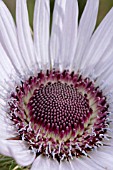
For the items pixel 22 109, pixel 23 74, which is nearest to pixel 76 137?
pixel 22 109

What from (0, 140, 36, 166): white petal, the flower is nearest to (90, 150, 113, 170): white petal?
the flower

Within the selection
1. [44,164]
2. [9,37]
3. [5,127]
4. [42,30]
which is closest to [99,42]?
[42,30]

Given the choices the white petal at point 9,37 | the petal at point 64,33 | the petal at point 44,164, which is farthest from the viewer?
the petal at point 64,33

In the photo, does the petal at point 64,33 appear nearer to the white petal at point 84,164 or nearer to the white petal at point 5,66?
the white petal at point 5,66

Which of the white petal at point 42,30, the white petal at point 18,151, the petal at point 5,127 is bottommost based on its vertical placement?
the white petal at point 18,151

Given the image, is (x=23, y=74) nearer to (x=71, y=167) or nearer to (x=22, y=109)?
(x=22, y=109)

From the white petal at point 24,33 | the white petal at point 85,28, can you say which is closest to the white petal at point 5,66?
the white petal at point 24,33

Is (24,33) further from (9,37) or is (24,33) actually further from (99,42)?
(99,42)

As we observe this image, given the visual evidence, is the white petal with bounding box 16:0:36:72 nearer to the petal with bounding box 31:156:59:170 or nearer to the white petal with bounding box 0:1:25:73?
the white petal with bounding box 0:1:25:73
